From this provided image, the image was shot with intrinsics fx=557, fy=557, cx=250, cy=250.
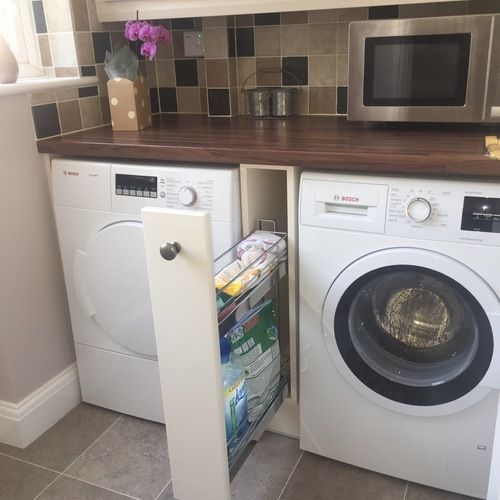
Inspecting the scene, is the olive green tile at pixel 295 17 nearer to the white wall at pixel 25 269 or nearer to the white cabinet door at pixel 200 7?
the white cabinet door at pixel 200 7

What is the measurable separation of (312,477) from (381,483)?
0.65ft

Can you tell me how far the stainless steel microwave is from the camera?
4.92 feet

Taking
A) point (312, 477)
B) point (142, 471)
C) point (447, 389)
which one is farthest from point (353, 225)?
point (142, 471)

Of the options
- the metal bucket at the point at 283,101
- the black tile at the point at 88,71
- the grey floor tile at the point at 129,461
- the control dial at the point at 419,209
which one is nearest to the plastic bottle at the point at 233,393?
the grey floor tile at the point at 129,461

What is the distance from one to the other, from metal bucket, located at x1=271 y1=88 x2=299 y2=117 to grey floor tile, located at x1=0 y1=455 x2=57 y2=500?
144 centimetres

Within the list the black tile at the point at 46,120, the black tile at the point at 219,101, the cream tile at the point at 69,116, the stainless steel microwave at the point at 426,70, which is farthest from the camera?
the black tile at the point at 219,101

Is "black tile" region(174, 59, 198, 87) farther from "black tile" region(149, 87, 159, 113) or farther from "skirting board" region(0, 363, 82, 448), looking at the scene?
"skirting board" region(0, 363, 82, 448)

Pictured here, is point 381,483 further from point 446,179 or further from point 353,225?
point 446,179

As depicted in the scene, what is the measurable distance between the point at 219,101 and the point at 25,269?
969 mm

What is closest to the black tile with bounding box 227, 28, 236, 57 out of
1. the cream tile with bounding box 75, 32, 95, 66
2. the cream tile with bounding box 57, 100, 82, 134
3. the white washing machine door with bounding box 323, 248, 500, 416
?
the cream tile with bounding box 75, 32, 95, 66

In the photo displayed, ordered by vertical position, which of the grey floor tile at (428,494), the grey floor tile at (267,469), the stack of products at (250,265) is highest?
the stack of products at (250,265)

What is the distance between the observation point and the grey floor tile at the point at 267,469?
160 centimetres

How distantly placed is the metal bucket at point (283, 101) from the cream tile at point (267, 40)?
0.18 meters

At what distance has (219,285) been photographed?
1288mm
